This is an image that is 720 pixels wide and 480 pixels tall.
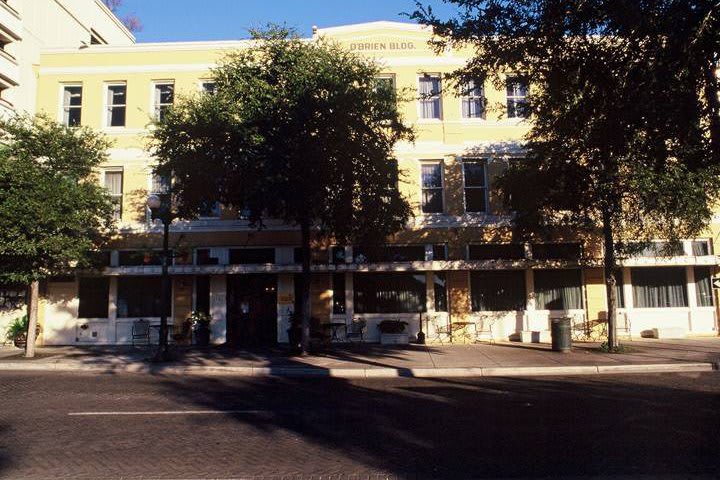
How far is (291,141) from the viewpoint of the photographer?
13.9 metres

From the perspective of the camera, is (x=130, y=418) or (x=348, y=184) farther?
(x=348, y=184)

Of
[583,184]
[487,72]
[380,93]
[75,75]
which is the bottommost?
[583,184]

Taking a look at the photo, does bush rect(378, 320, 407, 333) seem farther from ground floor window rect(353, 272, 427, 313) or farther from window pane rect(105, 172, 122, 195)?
window pane rect(105, 172, 122, 195)

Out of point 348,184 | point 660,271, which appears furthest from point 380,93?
point 660,271

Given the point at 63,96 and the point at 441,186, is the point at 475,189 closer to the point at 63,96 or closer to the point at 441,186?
the point at 441,186

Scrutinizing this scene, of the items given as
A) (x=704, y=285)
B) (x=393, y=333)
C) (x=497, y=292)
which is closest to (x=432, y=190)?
(x=497, y=292)

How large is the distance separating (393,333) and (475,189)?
6294 mm

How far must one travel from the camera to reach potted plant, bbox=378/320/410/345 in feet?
59.5

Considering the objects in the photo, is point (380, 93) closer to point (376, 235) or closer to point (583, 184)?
point (376, 235)

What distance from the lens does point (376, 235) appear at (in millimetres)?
15016

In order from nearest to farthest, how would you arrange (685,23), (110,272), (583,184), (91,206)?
(685,23)
(583,184)
(91,206)
(110,272)

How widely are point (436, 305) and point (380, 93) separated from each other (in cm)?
814

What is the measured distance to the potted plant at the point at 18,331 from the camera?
18047mm

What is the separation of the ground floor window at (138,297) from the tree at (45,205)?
9.96 ft
